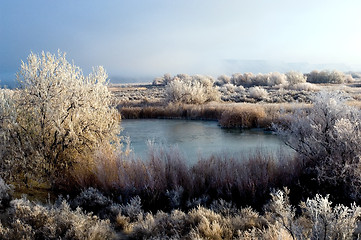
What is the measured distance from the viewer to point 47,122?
27.1 feet

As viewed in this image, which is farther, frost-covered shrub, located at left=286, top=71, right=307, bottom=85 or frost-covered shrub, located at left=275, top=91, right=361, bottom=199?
frost-covered shrub, located at left=286, top=71, right=307, bottom=85

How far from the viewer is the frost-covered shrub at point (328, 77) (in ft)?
184

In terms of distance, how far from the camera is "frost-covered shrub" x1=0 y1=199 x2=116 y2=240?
16.7 ft

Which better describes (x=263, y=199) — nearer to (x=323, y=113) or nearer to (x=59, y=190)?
(x=323, y=113)

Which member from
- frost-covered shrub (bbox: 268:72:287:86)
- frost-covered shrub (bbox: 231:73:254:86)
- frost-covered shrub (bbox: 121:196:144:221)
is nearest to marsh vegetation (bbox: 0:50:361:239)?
frost-covered shrub (bbox: 121:196:144:221)

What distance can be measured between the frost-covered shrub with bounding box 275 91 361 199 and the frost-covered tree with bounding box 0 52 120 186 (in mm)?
5130

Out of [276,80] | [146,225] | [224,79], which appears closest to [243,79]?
[224,79]

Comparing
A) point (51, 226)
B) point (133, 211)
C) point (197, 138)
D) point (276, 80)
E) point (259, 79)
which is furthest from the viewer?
point (259, 79)

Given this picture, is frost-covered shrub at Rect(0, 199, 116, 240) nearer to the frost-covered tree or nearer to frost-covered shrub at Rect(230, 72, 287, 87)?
the frost-covered tree

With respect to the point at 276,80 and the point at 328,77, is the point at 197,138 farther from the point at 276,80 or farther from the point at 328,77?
the point at 328,77

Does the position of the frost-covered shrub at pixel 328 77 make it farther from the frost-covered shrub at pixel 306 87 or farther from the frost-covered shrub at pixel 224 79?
the frost-covered shrub at pixel 306 87

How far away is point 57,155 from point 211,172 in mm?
3859

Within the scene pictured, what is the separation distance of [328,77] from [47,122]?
5838cm

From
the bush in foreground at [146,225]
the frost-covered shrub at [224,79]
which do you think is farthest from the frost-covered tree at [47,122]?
the frost-covered shrub at [224,79]
